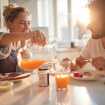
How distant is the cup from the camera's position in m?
0.82

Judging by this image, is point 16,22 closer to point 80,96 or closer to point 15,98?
point 15,98

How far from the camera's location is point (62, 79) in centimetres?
83

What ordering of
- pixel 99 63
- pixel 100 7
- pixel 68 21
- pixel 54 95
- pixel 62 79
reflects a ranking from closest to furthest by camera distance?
pixel 54 95 < pixel 62 79 < pixel 99 63 < pixel 100 7 < pixel 68 21

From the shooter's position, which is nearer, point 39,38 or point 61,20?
point 39,38

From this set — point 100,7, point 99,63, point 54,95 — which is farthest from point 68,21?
point 54,95

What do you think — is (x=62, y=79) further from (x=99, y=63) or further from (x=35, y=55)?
(x=99, y=63)

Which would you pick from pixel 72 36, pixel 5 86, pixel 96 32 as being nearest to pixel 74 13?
pixel 72 36

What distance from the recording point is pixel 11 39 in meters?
1.03

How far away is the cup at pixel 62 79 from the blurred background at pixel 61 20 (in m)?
2.33

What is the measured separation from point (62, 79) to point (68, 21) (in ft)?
10.2

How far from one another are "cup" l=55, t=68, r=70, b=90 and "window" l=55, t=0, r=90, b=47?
273cm

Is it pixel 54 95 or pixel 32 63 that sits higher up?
pixel 32 63

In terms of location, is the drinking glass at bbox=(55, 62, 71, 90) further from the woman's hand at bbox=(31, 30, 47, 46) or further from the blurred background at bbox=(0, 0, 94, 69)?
the blurred background at bbox=(0, 0, 94, 69)

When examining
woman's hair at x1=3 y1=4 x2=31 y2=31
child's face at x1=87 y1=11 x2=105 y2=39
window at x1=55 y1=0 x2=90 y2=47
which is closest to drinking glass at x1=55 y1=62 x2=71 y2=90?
child's face at x1=87 y1=11 x2=105 y2=39
